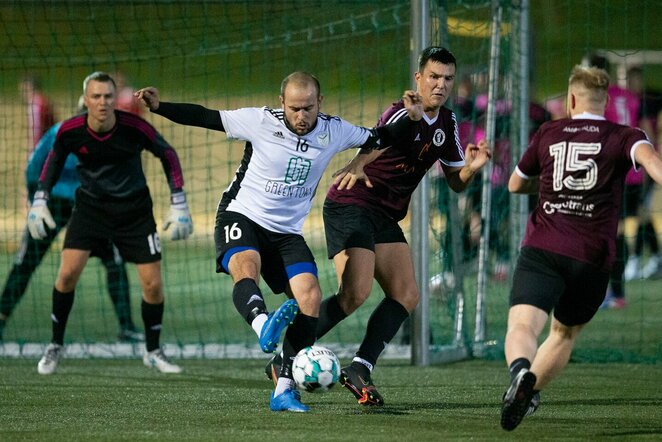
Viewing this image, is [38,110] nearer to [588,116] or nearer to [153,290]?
[153,290]

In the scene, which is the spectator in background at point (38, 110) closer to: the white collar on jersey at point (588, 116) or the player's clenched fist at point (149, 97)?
the player's clenched fist at point (149, 97)

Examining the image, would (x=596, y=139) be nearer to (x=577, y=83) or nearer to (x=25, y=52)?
(x=577, y=83)

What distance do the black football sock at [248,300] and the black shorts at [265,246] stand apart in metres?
0.23

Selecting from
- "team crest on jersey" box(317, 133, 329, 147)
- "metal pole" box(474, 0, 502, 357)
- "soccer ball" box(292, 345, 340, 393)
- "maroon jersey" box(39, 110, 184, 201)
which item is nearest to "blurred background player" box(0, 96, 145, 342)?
"maroon jersey" box(39, 110, 184, 201)

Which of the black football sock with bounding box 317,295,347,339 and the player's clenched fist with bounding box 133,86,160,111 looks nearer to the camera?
the player's clenched fist with bounding box 133,86,160,111

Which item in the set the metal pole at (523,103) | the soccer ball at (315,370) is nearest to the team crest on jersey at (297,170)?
the soccer ball at (315,370)

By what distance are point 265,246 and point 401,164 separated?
1.00 meters

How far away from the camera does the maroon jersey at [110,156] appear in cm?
844

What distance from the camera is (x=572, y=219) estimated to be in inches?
227

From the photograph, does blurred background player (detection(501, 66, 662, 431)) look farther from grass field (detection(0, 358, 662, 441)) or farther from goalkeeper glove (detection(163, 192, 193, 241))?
goalkeeper glove (detection(163, 192, 193, 241))

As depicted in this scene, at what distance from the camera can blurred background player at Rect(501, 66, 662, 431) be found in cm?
565

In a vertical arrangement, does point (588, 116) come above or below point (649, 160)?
above

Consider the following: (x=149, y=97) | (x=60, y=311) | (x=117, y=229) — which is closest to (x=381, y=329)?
(x=149, y=97)

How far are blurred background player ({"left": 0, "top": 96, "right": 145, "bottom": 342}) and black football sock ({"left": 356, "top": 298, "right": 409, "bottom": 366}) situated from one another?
3368 millimetres
